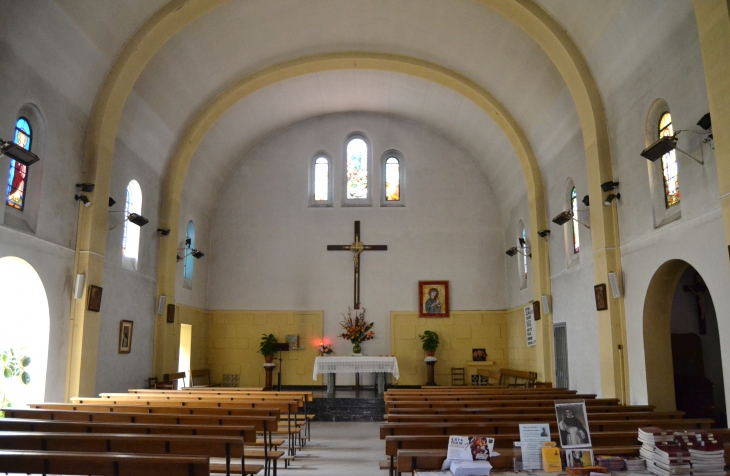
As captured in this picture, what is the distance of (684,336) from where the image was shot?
10.7 metres

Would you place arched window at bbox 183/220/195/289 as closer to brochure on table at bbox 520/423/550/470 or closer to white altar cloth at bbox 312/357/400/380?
white altar cloth at bbox 312/357/400/380

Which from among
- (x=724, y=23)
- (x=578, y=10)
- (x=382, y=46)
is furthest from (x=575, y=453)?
(x=382, y=46)

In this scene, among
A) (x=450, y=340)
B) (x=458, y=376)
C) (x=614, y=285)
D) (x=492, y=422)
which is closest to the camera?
(x=492, y=422)

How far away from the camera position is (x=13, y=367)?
8688mm

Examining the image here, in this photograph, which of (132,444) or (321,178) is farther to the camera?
(321,178)

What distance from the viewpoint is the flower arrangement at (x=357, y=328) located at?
53.4 feet

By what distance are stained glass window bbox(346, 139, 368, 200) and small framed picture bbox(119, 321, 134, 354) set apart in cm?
818

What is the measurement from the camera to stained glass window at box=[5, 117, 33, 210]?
29.5 feet

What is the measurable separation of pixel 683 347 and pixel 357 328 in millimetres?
8368

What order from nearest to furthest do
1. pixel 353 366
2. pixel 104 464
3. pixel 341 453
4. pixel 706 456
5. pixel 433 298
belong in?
pixel 706 456
pixel 104 464
pixel 341 453
pixel 353 366
pixel 433 298

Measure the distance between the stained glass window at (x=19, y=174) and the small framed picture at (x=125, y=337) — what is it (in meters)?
3.76

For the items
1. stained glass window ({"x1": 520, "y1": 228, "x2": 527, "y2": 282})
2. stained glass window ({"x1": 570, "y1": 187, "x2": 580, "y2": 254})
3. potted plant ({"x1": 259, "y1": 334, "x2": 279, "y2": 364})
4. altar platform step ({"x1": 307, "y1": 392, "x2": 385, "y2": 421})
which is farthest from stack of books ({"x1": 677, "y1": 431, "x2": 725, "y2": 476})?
potted plant ({"x1": 259, "y1": 334, "x2": 279, "y2": 364})

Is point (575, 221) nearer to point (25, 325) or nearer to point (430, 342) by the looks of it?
point (430, 342)

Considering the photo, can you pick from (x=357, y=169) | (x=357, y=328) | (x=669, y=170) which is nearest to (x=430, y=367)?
(x=357, y=328)
